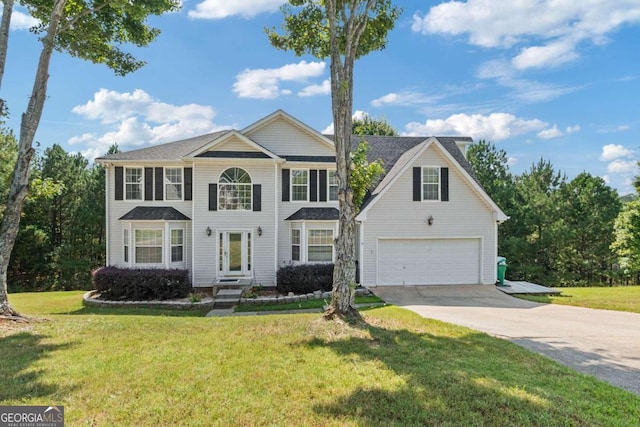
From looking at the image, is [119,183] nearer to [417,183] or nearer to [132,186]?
[132,186]

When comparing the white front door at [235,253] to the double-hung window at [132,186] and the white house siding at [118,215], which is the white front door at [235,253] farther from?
the double-hung window at [132,186]

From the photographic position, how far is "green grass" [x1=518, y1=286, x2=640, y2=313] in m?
11.9

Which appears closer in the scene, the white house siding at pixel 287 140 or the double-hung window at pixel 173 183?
the double-hung window at pixel 173 183

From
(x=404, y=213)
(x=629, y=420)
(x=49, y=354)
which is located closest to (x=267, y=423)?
(x=629, y=420)

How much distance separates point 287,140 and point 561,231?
22.4 meters

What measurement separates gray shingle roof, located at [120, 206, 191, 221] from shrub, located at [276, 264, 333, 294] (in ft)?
16.4

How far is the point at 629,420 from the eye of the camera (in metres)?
3.96

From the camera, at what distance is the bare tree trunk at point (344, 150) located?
7941 mm

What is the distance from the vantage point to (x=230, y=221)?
1580 cm

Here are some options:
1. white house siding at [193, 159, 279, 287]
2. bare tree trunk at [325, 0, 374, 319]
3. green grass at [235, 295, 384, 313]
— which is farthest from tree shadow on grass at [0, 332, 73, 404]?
white house siding at [193, 159, 279, 287]

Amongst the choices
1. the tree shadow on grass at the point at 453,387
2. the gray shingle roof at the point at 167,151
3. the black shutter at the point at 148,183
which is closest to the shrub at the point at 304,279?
the gray shingle roof at the point at 167,151

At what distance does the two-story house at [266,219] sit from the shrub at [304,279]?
0.92 m

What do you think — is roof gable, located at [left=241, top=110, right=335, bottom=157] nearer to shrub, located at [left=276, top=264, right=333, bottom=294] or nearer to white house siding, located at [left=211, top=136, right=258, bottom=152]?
white house siding, located at [left=211, top=136, right=258, bottom=152]

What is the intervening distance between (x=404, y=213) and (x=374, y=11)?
828 cm
